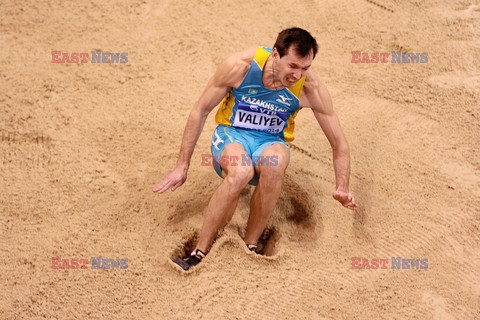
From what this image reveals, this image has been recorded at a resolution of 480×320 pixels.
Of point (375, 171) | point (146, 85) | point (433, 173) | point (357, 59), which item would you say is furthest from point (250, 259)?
point (357, 59)

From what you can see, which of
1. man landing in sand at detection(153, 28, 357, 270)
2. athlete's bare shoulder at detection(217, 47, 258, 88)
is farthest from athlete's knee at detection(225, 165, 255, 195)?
athlete's bare shoulder at detection(217, 47, 258, 88)

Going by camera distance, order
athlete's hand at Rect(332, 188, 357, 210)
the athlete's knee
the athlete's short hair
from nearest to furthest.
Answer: the athlete's short hair
the athlete's knee
athlete's hand at Rect(332, 188, 357, 210)

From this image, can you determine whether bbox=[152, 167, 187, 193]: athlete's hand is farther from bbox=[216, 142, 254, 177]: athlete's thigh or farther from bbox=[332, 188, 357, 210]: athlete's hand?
bbox=[332, 188, 357, 210]: athlete's hand

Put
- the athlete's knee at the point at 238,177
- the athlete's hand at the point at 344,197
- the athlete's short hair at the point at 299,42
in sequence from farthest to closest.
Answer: the athlete's hand at the point at 344,197
the athlete's knee at the point at 238,177
the athlete's short hair at the point at 299,42

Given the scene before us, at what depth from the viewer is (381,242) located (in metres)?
4.20

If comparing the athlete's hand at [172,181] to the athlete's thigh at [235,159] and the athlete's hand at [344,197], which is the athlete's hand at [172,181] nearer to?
the athlete's thigh at [235,159]

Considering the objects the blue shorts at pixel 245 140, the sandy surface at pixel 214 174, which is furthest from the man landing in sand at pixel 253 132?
the sandy surface at pixel 214 174

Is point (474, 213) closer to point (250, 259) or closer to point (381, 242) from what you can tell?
point (381, 242)

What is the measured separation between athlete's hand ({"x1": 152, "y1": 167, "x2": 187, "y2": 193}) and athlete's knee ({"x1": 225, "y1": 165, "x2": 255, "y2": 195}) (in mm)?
323

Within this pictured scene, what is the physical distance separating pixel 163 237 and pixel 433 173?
211 centimetres

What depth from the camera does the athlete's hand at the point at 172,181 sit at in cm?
384

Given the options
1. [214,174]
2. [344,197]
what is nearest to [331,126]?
[344,197]

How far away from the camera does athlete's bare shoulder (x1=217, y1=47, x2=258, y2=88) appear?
12.6ft

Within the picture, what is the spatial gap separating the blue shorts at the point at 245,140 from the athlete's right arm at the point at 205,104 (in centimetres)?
17
